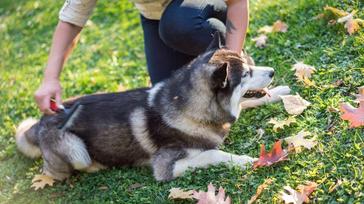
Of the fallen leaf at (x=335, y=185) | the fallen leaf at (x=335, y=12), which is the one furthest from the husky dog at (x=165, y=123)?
the fallen leaf at (x=335, y=12)

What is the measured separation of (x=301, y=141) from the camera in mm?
3594

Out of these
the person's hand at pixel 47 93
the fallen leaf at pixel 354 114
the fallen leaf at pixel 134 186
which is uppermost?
the person's hand at pixel 47 93

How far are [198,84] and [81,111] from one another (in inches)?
39.1

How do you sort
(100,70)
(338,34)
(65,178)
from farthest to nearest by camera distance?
(100,70) → (338,34) → (65,178)

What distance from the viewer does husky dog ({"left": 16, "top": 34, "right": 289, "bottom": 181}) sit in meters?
3.87

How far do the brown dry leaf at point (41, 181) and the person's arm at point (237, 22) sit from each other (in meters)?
1.75

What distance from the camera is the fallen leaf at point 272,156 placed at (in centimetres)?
356

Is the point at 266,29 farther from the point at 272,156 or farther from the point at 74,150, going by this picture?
the point at 74,150

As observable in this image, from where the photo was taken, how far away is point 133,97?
4219 mm

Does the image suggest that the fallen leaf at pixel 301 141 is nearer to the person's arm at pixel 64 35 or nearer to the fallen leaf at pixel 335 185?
the fallen leaf at pixel 335 185

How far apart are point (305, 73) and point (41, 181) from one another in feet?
7.47

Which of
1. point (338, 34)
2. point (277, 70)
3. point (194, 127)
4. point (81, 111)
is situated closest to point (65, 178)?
point (81, 111)

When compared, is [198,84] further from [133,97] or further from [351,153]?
[351,153]

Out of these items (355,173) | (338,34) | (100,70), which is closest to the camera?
(355,173)
